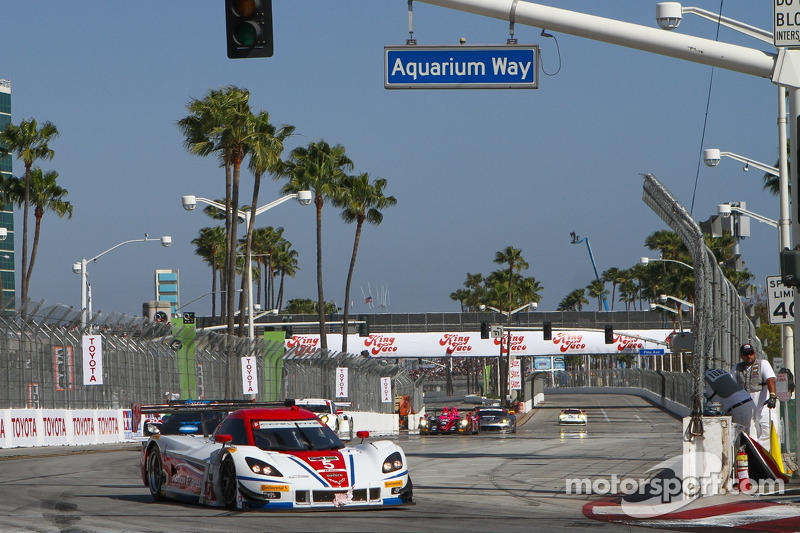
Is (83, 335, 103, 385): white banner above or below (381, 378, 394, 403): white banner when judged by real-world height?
above

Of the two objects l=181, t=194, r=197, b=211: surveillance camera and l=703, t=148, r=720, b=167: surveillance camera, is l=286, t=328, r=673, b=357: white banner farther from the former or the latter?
l=703, t=148, r=720, b=167: surveillance camera

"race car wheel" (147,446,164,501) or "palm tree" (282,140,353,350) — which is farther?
"palm tree" (282,140,353,350)

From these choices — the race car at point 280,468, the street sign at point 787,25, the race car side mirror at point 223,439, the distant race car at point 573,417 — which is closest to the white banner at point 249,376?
the distant race car at point 573,417

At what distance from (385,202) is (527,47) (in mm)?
45665

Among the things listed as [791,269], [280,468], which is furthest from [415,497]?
[791,269]

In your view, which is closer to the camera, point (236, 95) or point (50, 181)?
point (236, 95)

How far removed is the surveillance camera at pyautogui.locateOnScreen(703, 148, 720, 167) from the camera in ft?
99.7

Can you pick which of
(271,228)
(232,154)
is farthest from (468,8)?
(271,228)

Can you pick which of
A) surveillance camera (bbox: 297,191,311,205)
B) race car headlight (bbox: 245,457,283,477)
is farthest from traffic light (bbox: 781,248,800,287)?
surveillance camera (bbox: 297,191,311,205)

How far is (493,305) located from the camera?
110m

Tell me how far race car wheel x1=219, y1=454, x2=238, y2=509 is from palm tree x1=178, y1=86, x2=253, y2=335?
29808 millimetres

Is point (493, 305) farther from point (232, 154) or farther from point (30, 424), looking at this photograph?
point (30, 424)

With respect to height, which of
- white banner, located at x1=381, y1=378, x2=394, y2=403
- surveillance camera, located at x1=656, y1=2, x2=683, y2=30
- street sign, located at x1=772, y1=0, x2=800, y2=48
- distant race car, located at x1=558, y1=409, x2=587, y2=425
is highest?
surveillance camera, located at x1=656, y1=2, x2=683, y2=30

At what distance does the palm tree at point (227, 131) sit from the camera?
42.3 metres
